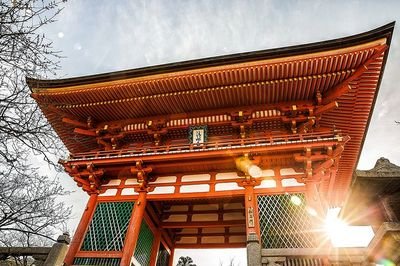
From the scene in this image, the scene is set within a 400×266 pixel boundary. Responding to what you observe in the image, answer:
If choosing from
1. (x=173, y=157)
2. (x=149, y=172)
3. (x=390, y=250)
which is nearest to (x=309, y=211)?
(x=390, y=250)

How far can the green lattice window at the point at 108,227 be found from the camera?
28.9 ft

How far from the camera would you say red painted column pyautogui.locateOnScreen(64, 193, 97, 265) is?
8.53 m

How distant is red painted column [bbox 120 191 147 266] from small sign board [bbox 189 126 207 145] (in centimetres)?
257

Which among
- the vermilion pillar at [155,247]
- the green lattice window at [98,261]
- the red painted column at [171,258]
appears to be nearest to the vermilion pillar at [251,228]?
the green lattice window at [98,261]

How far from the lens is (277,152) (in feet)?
29.5

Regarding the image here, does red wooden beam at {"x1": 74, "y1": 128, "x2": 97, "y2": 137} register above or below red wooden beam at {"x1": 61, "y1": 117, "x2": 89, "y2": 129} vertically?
below

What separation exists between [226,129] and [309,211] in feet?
13.8

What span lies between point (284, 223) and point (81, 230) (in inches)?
252

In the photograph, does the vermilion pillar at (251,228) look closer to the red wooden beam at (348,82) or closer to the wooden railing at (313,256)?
the wooden railing at (313,256)

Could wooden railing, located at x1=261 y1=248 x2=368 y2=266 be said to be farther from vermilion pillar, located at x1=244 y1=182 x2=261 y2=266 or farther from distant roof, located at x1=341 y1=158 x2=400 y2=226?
distant roof, located at x1=341 y1=158 x2=400 y2=226

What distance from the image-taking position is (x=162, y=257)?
1227 cm

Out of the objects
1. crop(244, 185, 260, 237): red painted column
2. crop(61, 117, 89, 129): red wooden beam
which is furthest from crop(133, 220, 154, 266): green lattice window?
crop(61, 117, 89, 129): red wooden beam

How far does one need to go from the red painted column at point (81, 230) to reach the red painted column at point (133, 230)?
1.56 m

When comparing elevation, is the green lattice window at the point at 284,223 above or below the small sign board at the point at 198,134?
below
